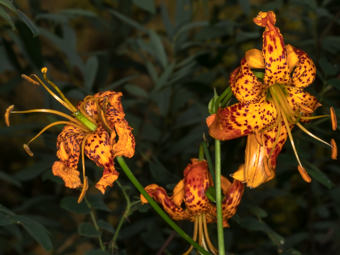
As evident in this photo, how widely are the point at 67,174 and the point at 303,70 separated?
1.15ft

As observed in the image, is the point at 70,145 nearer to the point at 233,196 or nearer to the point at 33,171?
the point at 233,196

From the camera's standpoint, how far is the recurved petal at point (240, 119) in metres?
0.64

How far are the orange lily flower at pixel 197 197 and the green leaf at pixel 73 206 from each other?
0.14 meters

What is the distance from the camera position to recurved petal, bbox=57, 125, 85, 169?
692 millimetres

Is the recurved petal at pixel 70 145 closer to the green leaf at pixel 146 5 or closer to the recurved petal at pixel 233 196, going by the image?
the recurved petal at pixel 233 196

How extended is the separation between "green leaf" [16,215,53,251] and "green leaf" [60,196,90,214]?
88 mm

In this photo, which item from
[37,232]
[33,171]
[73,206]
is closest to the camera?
[37,232]

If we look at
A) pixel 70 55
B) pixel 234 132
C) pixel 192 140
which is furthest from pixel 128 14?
pixel 234 132

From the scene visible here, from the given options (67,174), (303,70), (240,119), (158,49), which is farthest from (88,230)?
(158,49)

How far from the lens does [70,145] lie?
0.70m

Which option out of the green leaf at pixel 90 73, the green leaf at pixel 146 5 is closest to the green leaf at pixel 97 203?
the green leaf at pixel 90 73

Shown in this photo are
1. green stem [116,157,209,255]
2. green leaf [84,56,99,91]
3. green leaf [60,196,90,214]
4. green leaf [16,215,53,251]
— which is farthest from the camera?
→ green leaf [84,56,99,91]

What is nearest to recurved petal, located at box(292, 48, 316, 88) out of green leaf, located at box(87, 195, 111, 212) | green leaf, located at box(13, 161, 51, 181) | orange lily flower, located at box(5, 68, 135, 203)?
orange lily flower, located at box(5, 68, 135, 203)

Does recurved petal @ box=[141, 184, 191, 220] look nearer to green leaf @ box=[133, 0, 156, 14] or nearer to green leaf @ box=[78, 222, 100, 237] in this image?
green leaf @ box=[78, 222, 100, 237]
